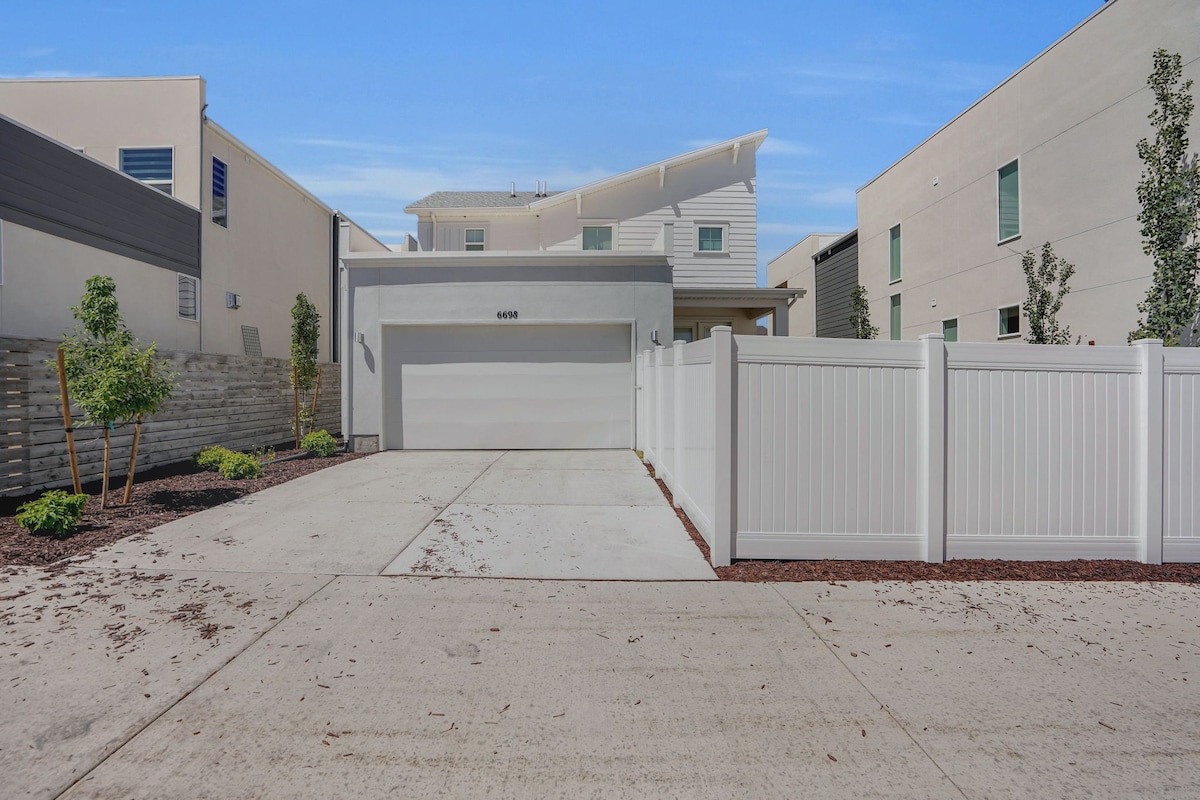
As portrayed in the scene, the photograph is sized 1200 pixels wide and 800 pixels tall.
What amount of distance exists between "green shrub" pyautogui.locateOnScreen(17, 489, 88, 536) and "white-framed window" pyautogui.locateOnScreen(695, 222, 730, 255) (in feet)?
45.6

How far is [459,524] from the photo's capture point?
6.29 meters

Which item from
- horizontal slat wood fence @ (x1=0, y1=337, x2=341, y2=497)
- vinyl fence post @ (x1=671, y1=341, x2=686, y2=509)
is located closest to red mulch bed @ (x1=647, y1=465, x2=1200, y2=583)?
vinyl fence post @ (x1=671, y1=341, x2=686, y2=509)

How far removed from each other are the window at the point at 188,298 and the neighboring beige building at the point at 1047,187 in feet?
53.5

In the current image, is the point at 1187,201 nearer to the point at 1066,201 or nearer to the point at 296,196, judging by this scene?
the point at 1066,201

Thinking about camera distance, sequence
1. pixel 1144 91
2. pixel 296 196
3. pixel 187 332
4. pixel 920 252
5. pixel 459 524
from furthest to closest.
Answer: pixel 296 196, pixel 920 252, pixel 187 332, pixel 1144 91, pixel 459 524

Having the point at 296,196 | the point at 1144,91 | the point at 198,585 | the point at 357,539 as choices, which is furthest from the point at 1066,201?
the point at 296,196

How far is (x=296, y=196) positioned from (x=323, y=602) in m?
15.9

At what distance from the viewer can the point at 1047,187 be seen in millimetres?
10961

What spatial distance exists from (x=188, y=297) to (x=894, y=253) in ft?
55.9

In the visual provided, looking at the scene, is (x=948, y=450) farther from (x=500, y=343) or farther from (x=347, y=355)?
(x=347, y=355)

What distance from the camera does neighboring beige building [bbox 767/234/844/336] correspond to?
23.6m

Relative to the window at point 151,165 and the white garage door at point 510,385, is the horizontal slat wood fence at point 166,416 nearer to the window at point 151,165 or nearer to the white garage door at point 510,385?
the white garage door at point 510,385

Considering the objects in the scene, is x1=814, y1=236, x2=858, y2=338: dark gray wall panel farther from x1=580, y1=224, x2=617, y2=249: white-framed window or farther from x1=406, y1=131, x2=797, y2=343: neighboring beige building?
x1=580, y1=224, x2=617, y2=249: white-framed window

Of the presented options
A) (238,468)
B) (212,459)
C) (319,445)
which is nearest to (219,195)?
(319,445)
